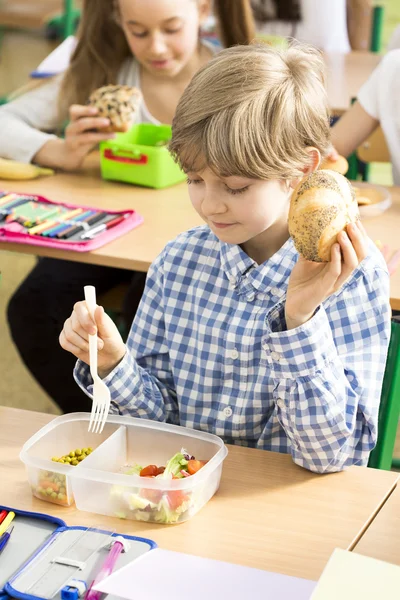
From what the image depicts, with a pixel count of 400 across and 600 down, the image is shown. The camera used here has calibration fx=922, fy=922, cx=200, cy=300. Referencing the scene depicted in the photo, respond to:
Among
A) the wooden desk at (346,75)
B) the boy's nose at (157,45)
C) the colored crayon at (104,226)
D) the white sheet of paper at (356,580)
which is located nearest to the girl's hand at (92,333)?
the white sheet of paper at (356,580)

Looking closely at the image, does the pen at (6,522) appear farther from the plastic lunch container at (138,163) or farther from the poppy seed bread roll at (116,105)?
the poppy seed bread roll at (116,105)

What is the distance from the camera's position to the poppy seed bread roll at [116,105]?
236 centimetres

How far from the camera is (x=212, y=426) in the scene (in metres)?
1.44

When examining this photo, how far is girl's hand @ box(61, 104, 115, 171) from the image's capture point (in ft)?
7.72

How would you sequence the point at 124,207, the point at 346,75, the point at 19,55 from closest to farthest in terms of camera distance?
the point at 124,207 < the point at 346,75 < the point at 19,55

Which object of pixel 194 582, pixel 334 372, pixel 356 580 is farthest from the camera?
pixel 334 372

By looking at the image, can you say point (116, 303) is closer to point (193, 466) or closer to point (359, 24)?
point (193, 466)

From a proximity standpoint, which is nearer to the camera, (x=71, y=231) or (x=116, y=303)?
(x=71, y=231)

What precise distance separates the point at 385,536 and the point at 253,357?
1.30 ft

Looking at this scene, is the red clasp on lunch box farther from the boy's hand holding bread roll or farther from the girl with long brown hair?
the boy's hand holding bread roll

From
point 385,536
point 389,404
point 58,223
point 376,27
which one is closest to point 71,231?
point 58,223

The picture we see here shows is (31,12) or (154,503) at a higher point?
(31,12)

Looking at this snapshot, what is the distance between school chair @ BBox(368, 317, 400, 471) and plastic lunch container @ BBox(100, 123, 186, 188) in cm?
85

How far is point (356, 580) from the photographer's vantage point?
2.79ft
